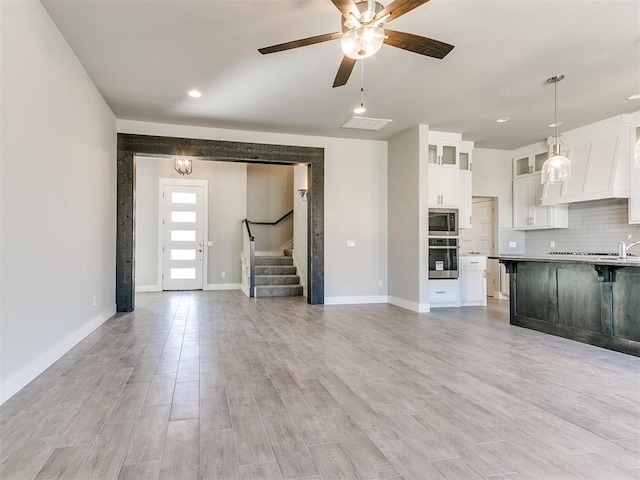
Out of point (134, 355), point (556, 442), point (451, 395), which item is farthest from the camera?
point (134, 355)

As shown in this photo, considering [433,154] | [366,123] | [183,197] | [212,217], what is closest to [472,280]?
[433,154]

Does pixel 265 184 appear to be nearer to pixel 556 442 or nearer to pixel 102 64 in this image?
pixel 102 64

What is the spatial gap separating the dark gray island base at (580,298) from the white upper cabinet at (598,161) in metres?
1.48

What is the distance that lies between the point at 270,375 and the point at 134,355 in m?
1.47

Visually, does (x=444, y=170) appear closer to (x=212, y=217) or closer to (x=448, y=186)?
(x=448, y=186)

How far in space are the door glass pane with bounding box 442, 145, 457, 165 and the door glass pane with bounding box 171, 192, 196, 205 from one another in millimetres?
5704

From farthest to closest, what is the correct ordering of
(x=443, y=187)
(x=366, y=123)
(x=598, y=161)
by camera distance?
(x=443, y=187)
(x=366, y=123)
(x=598, y=161)

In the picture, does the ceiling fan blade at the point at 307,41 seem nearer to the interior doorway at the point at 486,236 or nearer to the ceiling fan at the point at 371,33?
the ceiling fan at the point at 371,33

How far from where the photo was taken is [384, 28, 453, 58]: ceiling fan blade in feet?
8.48

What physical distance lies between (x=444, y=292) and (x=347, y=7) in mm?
5124

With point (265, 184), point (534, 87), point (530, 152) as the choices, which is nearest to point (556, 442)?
point (534, 87)

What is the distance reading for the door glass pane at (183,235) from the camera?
872 cm

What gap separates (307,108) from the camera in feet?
17.3

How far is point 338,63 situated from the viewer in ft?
12.9
